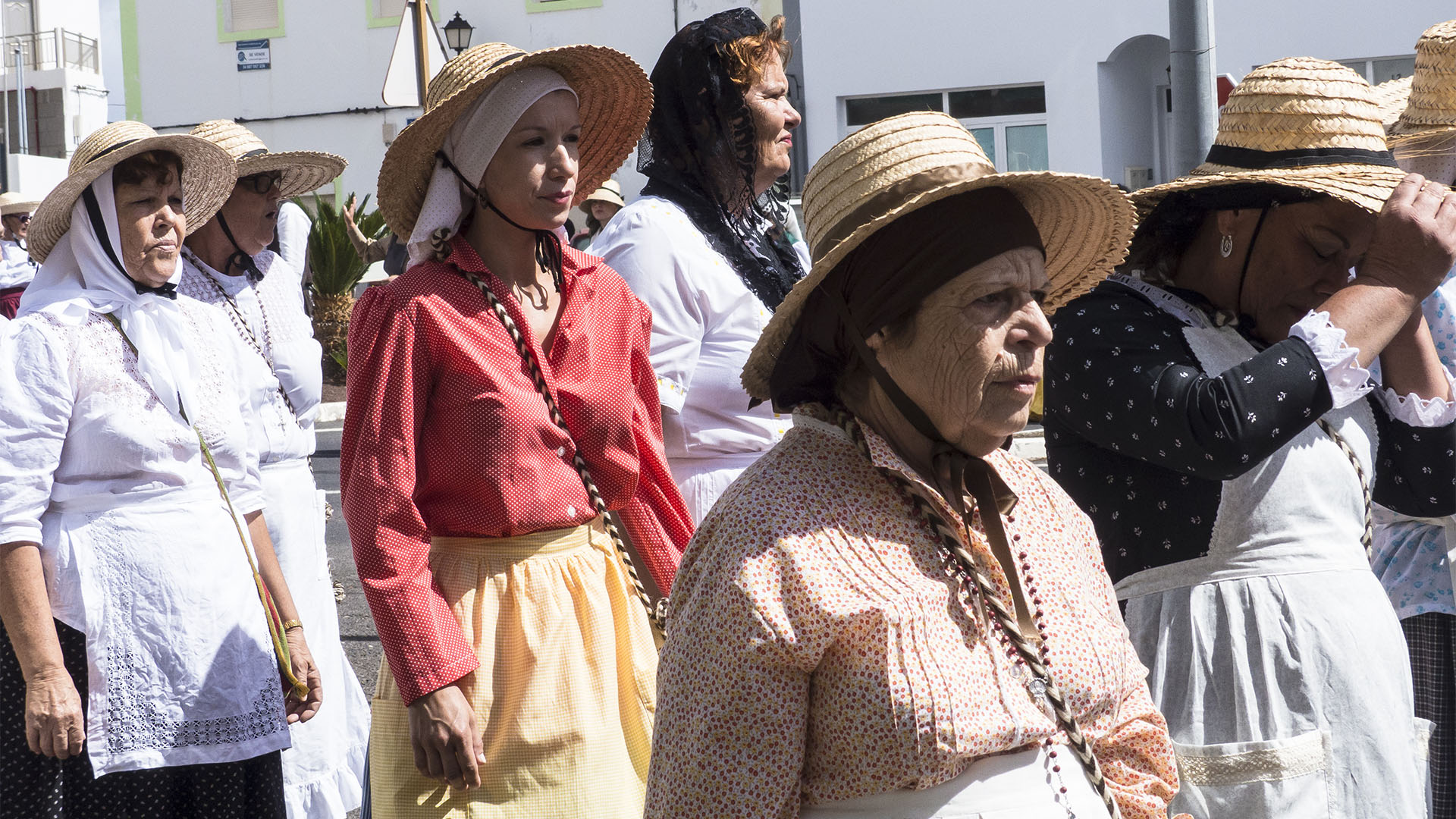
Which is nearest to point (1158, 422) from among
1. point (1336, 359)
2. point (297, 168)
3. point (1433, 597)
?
point (1336, 359)

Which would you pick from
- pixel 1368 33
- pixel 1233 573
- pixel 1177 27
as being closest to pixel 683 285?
pixel 1233 573

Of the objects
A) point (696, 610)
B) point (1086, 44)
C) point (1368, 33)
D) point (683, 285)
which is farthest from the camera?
point (1086, 44)

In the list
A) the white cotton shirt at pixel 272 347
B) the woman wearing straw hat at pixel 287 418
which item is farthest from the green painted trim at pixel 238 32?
the white cotton shirt at pixel 272 347

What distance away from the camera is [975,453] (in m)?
2.37

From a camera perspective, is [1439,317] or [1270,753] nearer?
[1270,753]

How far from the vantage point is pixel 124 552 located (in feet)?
12.2

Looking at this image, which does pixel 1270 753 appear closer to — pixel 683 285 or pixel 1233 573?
pixel 1233 573

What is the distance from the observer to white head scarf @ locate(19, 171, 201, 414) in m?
3.82

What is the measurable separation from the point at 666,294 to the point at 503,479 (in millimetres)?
831

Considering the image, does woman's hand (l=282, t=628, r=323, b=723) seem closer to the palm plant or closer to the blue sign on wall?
the palm plant

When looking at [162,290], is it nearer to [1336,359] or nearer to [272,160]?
[272,160]

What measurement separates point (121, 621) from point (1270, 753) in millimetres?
2570

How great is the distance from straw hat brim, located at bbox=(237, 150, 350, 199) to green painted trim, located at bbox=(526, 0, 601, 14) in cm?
2196

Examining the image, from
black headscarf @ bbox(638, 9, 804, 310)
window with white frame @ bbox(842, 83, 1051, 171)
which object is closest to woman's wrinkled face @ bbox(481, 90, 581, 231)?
black headscarf @ bbox(638, 9, 804, 310)
